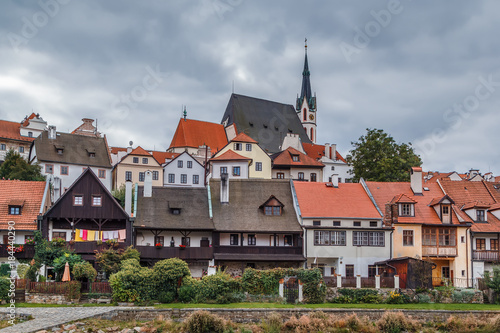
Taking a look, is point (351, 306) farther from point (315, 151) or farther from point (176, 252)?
point (315, 151)

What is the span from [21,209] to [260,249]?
1797cm

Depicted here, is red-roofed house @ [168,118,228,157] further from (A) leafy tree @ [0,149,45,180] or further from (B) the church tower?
(B) the church tower

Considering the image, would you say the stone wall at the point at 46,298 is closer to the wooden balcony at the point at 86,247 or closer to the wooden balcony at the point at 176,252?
the wooden balcony at the point at 86,247

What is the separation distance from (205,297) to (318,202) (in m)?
15.3

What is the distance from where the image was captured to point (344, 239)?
4559cm

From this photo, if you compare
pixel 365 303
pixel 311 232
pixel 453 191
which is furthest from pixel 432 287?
pixel 453 191

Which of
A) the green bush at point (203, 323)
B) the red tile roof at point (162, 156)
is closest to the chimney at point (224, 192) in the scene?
the green bush at point (203, 323)

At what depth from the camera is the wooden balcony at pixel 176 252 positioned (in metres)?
43.2

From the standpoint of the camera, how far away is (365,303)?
122 feet

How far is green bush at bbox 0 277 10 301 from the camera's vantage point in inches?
1374

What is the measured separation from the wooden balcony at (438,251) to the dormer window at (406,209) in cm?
284

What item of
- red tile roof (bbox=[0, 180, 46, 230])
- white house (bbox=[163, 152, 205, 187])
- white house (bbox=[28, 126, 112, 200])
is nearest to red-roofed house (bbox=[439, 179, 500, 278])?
red tile roof (bbox=[0, 180, 46, 230])

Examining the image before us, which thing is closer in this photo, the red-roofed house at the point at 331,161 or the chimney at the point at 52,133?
the chimney at the point at 52,133

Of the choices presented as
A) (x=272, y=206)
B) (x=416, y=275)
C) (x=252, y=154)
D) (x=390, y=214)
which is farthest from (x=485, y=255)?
(x=252, y=154)
